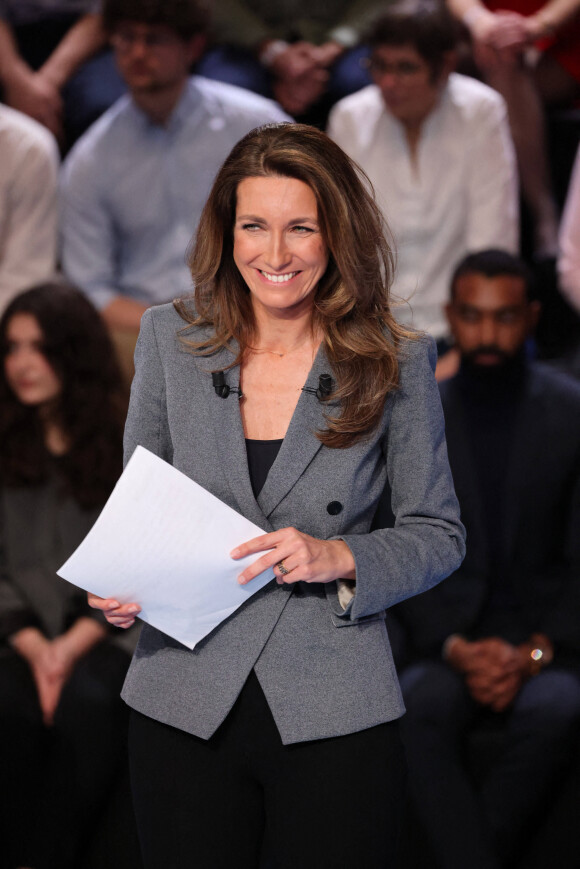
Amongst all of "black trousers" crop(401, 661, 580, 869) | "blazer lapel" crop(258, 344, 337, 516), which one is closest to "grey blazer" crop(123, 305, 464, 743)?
"blazer lapel" crop(258, 344, 337, 516)

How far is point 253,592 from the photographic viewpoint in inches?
54.6

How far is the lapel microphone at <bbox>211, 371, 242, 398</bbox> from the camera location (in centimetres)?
145

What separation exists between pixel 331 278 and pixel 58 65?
2.76 m

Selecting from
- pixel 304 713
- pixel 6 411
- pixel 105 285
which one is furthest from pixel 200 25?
pixel 304 713

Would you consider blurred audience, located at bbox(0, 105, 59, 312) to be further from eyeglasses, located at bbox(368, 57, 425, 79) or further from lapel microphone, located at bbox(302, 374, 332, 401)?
lapel microphone, located at bbox(302, 374, 332, 401)

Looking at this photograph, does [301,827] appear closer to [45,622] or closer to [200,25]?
[45,622]

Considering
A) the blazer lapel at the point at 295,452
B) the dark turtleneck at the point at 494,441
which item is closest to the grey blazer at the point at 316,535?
the blazer lapel at the point at 295,452

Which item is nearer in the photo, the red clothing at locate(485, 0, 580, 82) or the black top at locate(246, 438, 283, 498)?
the black top at locate(246, 438, 283, 498)

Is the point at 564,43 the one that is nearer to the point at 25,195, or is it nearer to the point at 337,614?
the point at 25,195

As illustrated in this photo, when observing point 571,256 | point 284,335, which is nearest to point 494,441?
point 571,256

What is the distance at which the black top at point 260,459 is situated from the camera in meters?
1.44

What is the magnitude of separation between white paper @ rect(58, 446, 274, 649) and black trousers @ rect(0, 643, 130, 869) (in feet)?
5.09

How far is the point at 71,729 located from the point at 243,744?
1.58 m

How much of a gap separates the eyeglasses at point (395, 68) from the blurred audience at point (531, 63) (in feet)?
0.73
